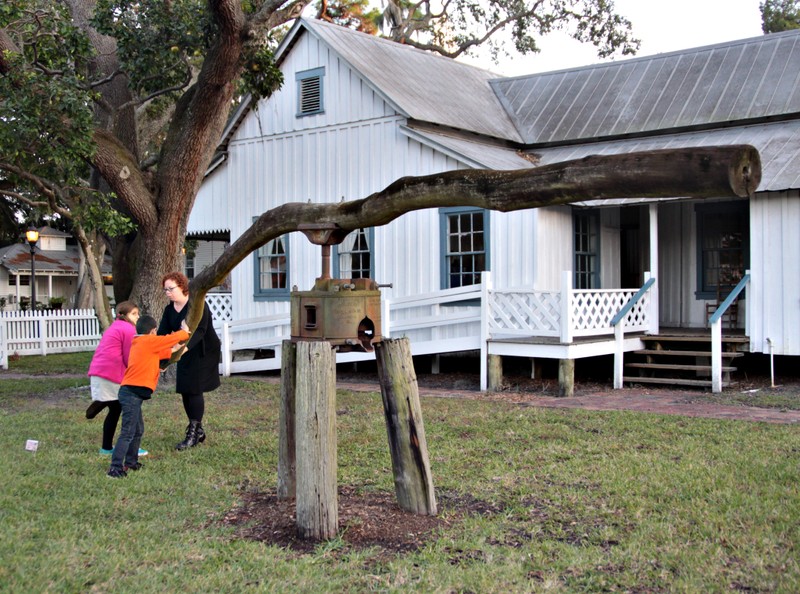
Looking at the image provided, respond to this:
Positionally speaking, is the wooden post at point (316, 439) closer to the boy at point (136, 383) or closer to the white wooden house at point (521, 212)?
the boy at point (136, 383)

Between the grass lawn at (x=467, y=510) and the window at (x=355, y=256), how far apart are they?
6.41m

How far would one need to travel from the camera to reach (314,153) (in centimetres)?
1706

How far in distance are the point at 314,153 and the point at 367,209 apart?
12.2 metres

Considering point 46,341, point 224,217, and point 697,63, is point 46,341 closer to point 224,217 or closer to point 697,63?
point 224,217

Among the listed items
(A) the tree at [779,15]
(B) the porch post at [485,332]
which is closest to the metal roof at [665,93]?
(B) the porch post at [485,332]

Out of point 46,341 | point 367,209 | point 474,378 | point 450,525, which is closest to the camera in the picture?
point 367,209

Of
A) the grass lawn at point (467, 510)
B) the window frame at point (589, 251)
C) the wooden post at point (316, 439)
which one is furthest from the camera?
the window frame at point (589, 251)

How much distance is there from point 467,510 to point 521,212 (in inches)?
337

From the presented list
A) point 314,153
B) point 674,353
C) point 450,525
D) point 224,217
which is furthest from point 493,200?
point 224,217

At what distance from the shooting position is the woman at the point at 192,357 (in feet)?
26.8

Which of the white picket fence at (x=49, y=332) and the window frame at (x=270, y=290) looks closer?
the window frame at (x=270, y=290)

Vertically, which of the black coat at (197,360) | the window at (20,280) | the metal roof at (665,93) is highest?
the metal roof at (665,93)

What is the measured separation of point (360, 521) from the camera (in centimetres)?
600

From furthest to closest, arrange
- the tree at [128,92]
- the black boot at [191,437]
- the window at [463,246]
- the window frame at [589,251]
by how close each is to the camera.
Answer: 1. the window frame at [589,251]
2. the window at [463,246]
3. the tree at [128,92]
4. the black boot at [191,437]
